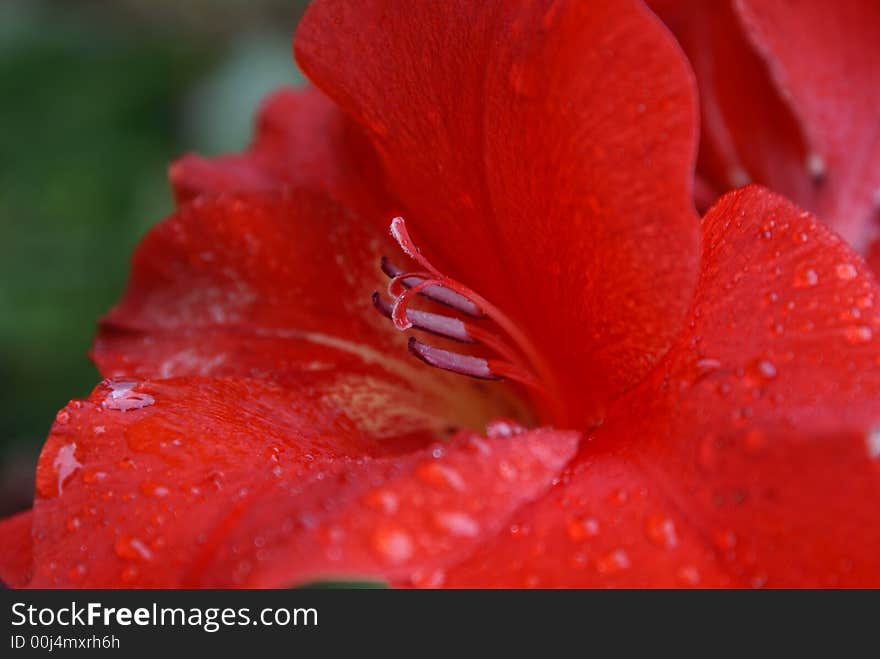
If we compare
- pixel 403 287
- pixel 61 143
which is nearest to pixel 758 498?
pixel 403 287

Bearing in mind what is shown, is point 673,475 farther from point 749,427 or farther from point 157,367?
point 157,367

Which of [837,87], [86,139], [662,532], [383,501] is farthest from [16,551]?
[86,139]

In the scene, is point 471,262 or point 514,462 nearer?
point 514,462

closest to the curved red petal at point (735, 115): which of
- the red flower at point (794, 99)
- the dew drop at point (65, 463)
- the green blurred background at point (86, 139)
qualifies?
the red flower at point (794, 99)

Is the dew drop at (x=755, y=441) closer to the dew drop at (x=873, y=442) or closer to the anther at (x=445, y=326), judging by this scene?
the dew drop at (x=873, y=442)

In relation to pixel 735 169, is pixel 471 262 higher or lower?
lower

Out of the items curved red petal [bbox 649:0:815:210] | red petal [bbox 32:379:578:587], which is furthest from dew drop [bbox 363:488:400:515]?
curved red petal [bbox 649:0:815:210]

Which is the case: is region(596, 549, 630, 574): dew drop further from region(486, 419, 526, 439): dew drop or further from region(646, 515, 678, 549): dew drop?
region(486, 419, 526, 439): dew drop
